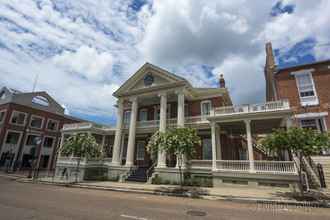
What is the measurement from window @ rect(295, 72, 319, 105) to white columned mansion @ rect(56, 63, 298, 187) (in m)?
3.32

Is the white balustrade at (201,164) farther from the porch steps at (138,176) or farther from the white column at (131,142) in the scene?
the white column at (131,142)

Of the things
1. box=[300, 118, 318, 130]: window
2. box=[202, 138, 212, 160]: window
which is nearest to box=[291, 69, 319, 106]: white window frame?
box=[300, 118, 318, 130]: window

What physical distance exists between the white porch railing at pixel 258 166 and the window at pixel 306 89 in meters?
7.11

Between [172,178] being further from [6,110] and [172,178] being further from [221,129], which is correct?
[6,110]

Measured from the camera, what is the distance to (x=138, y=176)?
18.2 metres

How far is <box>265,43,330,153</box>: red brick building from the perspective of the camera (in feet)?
52.2

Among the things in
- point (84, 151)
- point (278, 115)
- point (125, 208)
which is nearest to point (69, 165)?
point (84, 151)

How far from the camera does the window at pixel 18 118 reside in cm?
3173

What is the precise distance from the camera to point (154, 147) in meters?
13.5

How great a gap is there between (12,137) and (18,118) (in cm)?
341

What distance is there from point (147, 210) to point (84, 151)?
12.0 m

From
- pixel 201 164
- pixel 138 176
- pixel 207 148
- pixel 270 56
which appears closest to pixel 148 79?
pixel 207 148

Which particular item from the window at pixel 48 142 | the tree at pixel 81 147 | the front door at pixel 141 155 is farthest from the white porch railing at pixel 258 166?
the window at pixel 48 142

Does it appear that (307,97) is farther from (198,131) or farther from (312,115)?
(198,131)
